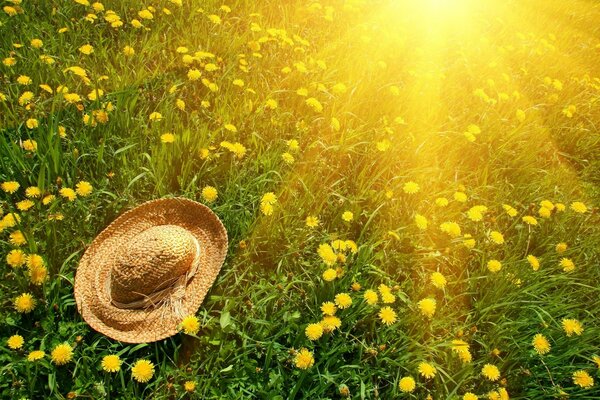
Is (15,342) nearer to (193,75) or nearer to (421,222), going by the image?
(193,75)

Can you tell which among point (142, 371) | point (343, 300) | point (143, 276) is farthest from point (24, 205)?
point (343, 300)

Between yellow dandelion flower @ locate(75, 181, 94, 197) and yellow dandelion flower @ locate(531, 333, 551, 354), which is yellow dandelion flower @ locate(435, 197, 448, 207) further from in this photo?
yellow dandelion flower @ locate(75, 181, 94, 197)

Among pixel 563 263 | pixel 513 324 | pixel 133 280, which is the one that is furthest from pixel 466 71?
pixel 133 280

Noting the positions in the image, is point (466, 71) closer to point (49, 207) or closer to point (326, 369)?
point (326, 369)

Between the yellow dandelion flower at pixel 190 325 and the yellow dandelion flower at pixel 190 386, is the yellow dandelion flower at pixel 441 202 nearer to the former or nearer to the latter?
the yellow dandelion flower at pixel 190 325

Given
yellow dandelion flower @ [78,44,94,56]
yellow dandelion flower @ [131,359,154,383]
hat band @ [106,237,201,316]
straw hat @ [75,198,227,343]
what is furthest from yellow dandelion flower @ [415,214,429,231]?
yellow dandelion flower @ [78,44,94,56]

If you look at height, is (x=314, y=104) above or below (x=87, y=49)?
below
